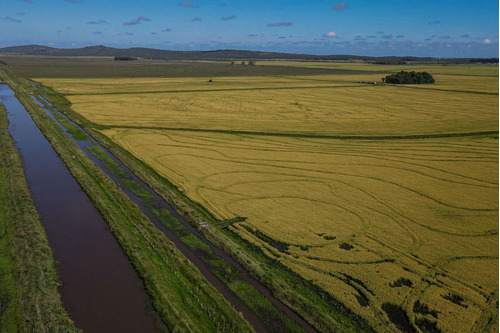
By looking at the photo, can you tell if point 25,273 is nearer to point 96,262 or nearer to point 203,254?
point 96,262

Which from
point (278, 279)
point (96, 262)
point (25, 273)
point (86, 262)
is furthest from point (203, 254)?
point (25, 273)

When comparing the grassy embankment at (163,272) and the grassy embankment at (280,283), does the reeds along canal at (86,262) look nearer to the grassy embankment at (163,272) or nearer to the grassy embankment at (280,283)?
the grassy embankment at (163,272)

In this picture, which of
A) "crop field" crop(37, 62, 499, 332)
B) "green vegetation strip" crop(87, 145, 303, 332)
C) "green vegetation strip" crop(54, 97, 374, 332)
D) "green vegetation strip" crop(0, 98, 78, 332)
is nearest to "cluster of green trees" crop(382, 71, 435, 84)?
"crop field" crop(37, 62, 499, 332)

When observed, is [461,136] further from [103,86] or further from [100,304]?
[103,86]

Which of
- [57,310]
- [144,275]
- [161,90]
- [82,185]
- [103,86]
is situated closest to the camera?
[57,310]

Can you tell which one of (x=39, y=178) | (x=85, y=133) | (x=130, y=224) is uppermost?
(x=85, y=133)

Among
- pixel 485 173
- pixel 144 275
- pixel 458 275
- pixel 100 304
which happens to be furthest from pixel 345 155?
pixel 100 304
